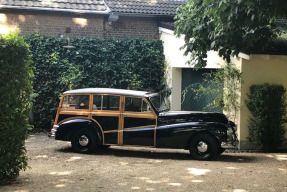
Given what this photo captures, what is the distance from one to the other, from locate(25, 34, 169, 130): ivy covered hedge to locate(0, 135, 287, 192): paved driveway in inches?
151

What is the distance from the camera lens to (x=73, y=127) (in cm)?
1008

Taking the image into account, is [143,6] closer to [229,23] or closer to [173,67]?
[173,67]

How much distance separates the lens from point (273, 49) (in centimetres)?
1067

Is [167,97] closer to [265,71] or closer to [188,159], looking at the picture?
[265,71]

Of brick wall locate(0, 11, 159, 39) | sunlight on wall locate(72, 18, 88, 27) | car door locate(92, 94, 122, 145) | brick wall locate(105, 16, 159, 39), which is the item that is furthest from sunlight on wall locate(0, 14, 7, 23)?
car door locate(92, 94, 122, 145)

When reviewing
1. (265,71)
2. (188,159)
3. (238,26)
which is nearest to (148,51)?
(265,71)

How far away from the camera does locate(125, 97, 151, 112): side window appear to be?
9.77 meters

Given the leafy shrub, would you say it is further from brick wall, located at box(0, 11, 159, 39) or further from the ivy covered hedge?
brick wall, located at box(0, 11, 159, 39)

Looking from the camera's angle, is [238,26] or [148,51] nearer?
[238,26]

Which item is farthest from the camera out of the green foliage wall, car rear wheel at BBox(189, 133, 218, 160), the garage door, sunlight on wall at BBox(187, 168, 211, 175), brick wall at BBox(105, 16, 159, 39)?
brick wall at BBox(105, 16, 159, 39)

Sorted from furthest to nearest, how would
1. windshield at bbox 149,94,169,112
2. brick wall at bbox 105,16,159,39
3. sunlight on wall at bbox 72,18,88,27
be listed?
brick wall at bbox 105,16,159,39 → sunlight on wall at bbox 72,18,88,27 → windshield at bbox 149,94,169,112

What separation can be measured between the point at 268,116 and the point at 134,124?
362 centimetres

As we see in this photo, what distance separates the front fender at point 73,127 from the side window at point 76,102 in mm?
376

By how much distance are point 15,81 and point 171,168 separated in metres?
3.53
